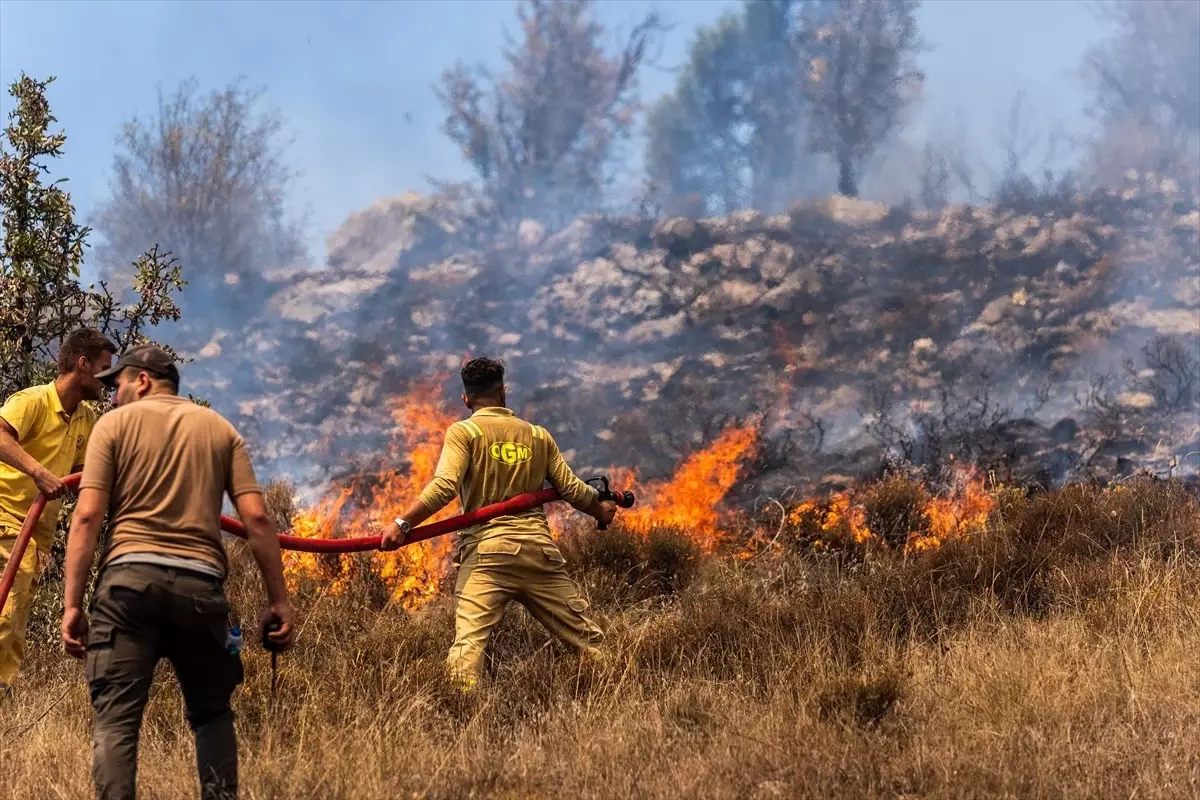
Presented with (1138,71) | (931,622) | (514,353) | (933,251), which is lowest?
(931,622)

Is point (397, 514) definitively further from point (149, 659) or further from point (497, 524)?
point (149, 659)

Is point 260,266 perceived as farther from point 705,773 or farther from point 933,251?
point 705,773

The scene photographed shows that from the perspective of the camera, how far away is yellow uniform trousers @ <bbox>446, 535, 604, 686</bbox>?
5.12 m

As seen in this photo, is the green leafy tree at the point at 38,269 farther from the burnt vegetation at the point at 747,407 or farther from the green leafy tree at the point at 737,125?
the green leafy tree at the point at 737,125

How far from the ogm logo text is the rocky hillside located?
5.81 meters

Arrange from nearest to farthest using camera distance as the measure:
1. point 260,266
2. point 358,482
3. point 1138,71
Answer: point 358,482 < point 1138,71 < point 260,266

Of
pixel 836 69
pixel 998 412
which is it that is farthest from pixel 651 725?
pixel 836 69

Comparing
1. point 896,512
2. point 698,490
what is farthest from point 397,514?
point 896,512

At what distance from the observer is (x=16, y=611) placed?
15.9ft

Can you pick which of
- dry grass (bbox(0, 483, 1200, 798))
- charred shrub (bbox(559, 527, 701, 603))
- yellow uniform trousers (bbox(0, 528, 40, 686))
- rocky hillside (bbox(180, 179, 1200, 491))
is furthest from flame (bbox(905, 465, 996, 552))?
yellow uniform trousers (bbox(0, 528, 40, 686))

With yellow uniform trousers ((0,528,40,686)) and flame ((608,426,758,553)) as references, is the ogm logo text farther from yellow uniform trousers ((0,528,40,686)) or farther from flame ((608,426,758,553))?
flame ((608,426,758,553))

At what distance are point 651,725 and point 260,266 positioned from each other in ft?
55.3

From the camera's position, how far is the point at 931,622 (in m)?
6.36

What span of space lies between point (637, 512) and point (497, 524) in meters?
4.61
